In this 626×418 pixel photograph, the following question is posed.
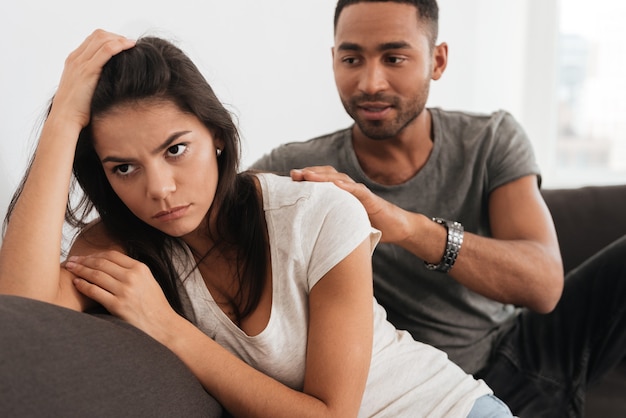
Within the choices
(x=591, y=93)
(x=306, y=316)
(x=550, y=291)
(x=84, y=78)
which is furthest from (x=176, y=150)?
(x=591, y=93)

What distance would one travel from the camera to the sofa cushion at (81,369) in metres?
0.79

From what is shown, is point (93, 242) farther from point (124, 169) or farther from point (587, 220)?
point (587, 220)

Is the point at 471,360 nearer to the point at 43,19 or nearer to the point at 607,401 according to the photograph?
the point at 607,401

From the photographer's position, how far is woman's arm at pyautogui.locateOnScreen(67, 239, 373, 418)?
1.11m

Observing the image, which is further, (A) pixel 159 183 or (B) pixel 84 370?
(A) pixel 159 183

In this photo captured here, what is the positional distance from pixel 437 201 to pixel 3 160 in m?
0.95

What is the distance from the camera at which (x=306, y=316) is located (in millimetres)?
1210

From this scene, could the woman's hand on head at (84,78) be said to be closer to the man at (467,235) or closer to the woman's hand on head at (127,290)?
the woman's hand on head at (127,290)

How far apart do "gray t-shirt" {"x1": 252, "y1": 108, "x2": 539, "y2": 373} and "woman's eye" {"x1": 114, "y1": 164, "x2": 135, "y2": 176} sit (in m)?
0.71

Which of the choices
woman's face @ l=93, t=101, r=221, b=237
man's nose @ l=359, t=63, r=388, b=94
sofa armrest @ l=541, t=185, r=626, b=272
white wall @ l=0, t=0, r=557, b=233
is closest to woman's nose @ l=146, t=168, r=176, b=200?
woman's face @ l=93, t=101, r=221, b=237

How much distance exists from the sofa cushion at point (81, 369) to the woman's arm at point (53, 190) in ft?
0.50

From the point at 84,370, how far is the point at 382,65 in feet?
3.61

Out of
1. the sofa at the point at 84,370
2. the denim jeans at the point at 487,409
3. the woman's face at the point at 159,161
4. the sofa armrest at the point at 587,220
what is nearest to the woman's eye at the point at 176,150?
the woman's face at the point at 159,161

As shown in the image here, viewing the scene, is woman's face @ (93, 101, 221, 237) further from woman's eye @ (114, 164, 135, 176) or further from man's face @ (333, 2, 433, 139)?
man's face @ (333, 2, 433, 139)
